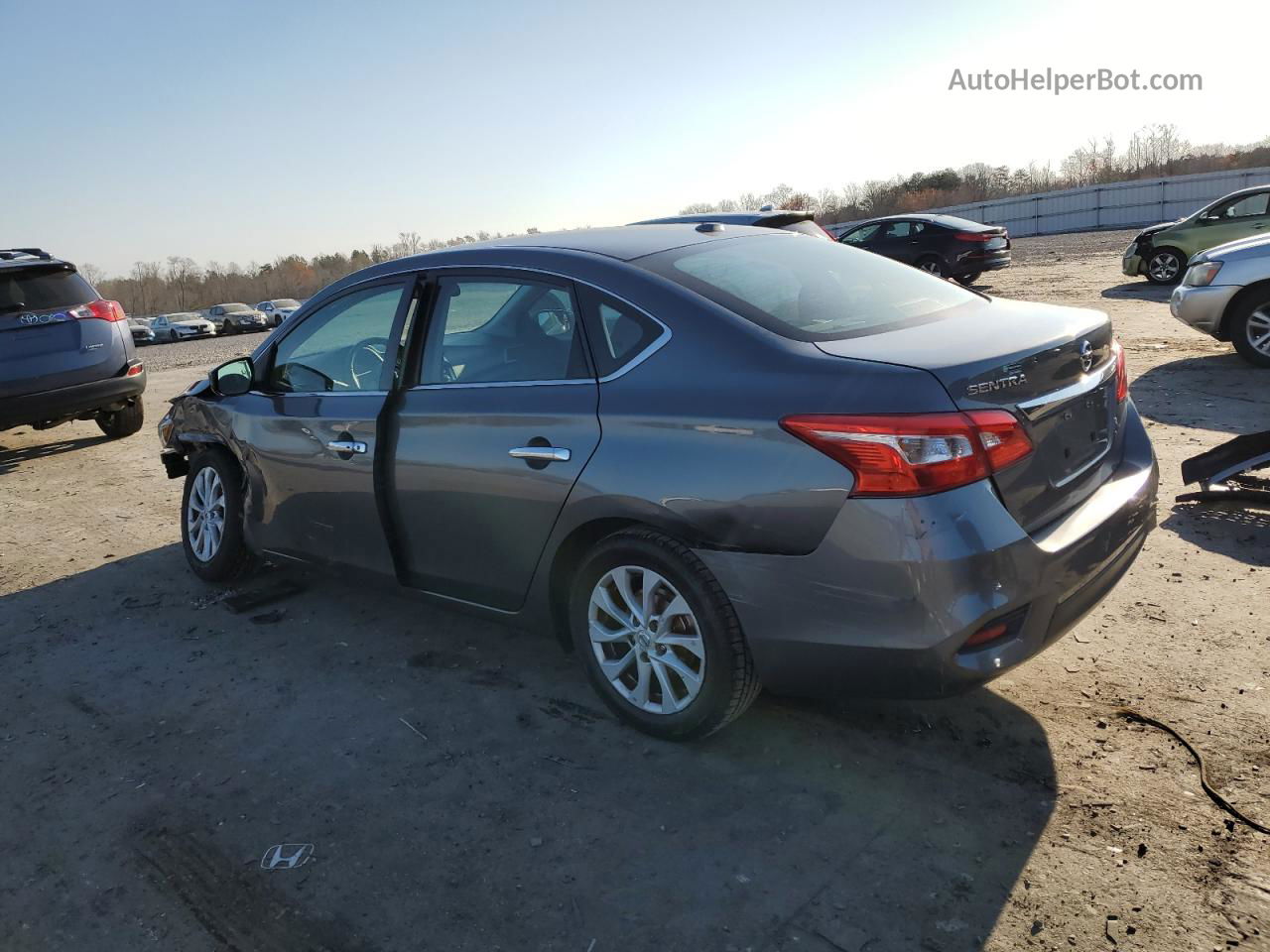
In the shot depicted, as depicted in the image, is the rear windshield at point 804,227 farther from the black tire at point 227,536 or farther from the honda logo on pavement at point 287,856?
the honda logo on pavement at point 287,856

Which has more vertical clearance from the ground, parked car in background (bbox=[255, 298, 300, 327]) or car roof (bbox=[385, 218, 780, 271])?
car roof (bbox=[385, 218, 780, 271])

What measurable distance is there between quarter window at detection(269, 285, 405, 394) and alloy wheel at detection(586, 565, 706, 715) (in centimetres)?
145

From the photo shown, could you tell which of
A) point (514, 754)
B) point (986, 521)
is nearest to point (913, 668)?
point (986, 521)

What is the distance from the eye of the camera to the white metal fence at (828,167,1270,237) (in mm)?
32031

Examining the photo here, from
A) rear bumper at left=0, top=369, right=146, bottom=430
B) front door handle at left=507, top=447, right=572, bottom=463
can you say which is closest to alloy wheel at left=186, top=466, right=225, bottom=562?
front door handle at left=507, top=447, right=572, bottom=463

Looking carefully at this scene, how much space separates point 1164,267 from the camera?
1627 cm

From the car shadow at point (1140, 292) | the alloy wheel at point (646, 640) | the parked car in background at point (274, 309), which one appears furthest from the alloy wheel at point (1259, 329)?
the parked car in background at point (274, 309)

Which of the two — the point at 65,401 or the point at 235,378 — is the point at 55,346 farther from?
the point at 235,378

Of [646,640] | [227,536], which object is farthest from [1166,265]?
[646,640]

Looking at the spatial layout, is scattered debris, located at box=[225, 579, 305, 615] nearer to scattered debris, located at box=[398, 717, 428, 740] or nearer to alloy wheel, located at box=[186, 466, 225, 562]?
alloy wheel, located at box=[186, 466, 225, 562]

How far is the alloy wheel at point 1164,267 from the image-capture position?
637 inches

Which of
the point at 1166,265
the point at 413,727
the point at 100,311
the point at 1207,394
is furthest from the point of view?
the point at 1166,265

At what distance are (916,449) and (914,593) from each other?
0.39 m

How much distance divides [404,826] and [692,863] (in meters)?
0.92
